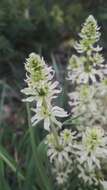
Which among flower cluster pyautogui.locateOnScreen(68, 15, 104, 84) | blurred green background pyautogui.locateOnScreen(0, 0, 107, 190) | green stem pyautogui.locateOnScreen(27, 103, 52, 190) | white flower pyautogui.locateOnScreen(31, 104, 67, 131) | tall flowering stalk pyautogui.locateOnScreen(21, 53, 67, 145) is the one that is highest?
blurred green background pyautogui.locateOnScreen(0, 0, 107, 190)

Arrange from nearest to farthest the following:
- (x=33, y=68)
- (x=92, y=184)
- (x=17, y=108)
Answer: (x=33, y=68)
(x=92, y=184)
(x=17, y=108)

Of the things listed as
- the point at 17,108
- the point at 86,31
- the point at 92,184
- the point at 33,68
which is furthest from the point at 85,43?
the point at 17,108

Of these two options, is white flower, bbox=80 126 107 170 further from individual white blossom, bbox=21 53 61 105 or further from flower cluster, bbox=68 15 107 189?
individual white blossom, bbox=21 53 61 105

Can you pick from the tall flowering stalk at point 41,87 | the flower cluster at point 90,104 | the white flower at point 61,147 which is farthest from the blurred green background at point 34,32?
the tall flowering stalk at point 41,87

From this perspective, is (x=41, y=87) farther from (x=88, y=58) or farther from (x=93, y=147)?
Answer: (x=88, y=58)

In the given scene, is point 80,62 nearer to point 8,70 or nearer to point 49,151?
point 49,151

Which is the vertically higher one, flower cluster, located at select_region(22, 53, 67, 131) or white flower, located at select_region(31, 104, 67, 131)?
flower cluster, located at select_region(22, 53, 67, 131)

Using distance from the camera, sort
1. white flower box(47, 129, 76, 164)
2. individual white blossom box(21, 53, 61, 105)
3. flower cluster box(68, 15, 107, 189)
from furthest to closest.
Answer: white flower box(47, 129, 76, 164), flower cluster box(68, 15, 107, 189), individual white blossom box(21, 53, 61, 105)

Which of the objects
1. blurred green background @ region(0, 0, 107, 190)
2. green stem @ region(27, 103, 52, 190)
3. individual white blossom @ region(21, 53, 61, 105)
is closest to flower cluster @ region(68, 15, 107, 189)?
green stem @ region(27, 103, 52, 190)
